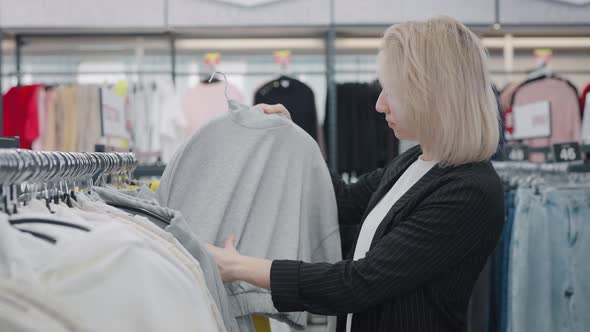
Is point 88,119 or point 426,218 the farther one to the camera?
point 88,119

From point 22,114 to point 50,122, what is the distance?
203 mm

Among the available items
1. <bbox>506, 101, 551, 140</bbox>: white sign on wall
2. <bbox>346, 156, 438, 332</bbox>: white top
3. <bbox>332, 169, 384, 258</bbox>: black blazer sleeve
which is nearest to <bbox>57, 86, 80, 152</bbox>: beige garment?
<bbox>332, 169, 384, 258</bbox>: black blazer sleeve

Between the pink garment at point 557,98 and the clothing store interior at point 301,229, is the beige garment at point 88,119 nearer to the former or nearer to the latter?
the clothing store interior at point 301,229

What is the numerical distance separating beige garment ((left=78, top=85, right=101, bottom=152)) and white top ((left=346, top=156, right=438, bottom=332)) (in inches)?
116

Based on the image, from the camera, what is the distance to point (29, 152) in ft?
2.30

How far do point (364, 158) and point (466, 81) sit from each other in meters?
2.85

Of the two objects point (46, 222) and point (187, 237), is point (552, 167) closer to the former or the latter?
point (187, 237)

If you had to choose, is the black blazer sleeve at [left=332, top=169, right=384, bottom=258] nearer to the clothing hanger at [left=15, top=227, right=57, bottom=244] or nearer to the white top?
the white top

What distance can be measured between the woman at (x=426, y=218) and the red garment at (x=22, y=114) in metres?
3.05

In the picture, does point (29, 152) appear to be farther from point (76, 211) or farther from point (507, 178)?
point (507, 178)

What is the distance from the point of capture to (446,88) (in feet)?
3.69

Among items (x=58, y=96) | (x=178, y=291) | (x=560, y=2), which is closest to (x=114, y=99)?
(x=178, y=291)

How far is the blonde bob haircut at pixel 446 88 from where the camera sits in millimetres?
1128

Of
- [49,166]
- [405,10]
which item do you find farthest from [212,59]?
[49,166]
